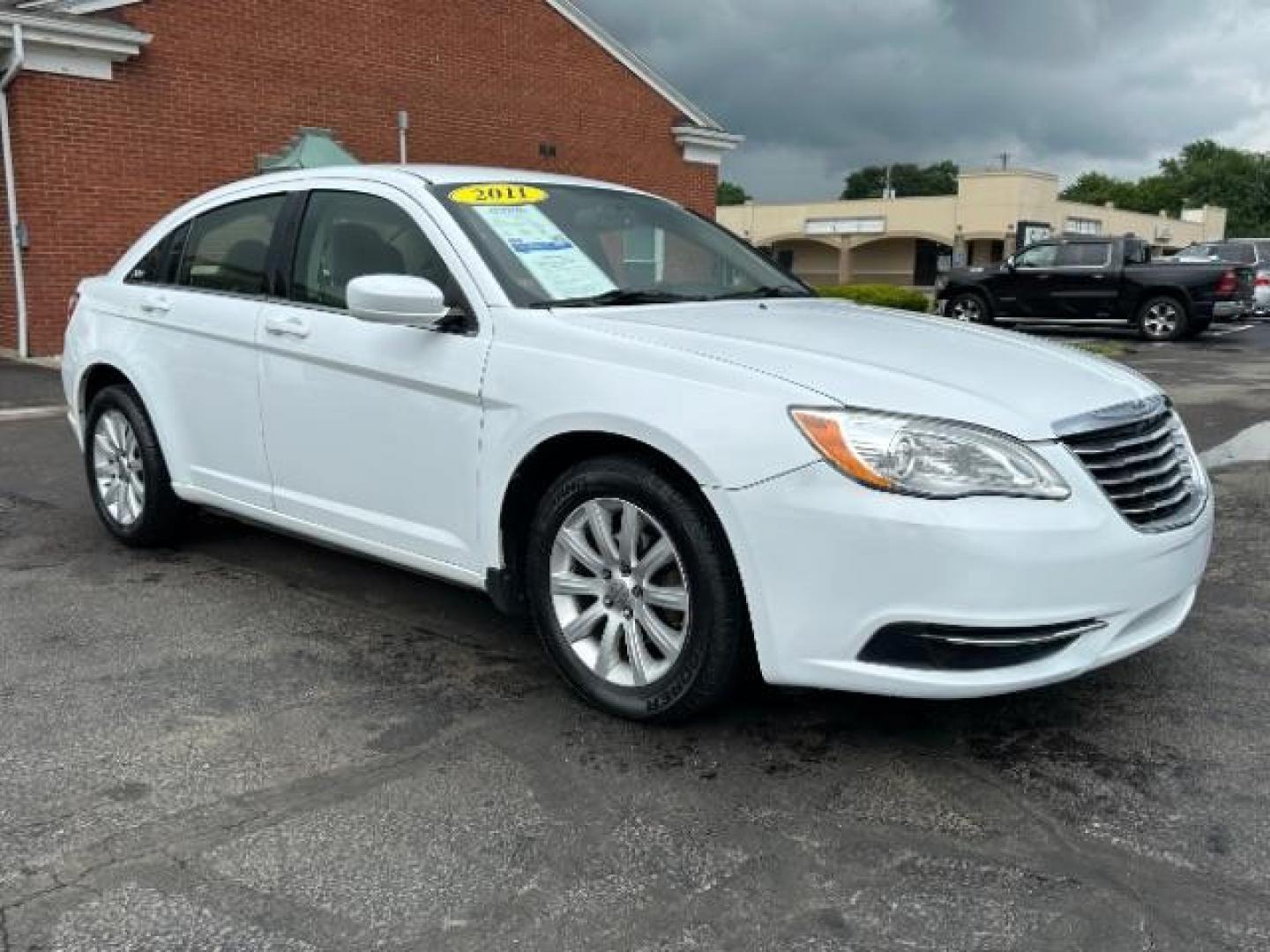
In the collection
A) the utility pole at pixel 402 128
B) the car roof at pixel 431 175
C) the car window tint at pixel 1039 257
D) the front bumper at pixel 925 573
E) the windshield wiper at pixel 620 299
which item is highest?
the utility pole at pixel 402 128

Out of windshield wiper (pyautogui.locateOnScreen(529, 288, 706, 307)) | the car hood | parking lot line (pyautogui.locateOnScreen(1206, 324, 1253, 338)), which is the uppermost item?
windshield wiper (pyautogui.locateOnScreen(529, 288, 706, 307))

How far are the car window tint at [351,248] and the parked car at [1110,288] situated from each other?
16093mm

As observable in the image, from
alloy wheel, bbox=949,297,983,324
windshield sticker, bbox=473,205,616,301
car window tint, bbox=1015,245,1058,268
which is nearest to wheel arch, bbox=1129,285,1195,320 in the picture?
car window tint, bbox=1015,245,1058,268

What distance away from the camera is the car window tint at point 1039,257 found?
747 inches

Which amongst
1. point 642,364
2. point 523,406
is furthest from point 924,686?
point 523,406

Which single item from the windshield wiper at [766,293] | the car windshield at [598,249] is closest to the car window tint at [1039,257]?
the car windshield at [598,249]

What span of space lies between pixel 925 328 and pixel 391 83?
505 inches

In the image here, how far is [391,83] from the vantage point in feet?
49.5

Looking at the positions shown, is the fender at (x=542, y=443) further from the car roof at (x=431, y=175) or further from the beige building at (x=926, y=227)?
the beige building at (x=926, y=227)

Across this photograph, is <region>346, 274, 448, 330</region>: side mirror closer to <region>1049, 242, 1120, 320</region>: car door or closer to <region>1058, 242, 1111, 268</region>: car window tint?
<region>1049, 242, 1120, 320</region>: car door

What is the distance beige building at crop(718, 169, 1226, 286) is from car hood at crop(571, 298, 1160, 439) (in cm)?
4002

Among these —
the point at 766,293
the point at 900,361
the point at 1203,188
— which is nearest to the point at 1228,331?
the point at 766,293

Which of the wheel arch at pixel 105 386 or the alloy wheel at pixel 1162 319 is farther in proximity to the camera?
the alloy wheel at pixel 1162 319

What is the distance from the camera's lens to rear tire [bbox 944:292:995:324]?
779 inches
